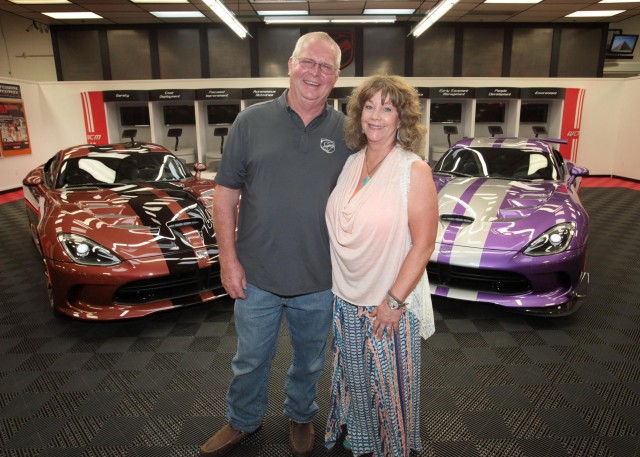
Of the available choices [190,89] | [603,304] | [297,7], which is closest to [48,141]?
[190,89]

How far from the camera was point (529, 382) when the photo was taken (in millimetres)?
2180

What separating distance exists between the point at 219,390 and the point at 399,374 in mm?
1077

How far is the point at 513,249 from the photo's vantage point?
2688 mm

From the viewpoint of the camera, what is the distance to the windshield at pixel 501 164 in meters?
3.72

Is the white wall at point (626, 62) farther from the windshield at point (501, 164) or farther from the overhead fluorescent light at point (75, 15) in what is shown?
the overhead fluorescent light at point (75, 15)

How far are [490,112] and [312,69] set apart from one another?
10.6 m

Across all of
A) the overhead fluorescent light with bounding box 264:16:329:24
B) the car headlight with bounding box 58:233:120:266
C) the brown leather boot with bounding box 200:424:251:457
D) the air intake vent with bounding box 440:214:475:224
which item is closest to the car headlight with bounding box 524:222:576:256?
the air intake vent with bounding box 440:214:475:224

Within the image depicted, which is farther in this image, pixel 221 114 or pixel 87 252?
pixel 221 114

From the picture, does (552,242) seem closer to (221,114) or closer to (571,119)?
(571,119)

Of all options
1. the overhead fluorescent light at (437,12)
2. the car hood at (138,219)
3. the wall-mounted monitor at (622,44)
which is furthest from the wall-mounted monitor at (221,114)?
the wall-mounted monitor at (622,44)

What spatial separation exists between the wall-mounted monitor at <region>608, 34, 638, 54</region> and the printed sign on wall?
15404 millimetres

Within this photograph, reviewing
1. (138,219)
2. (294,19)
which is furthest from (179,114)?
(138,219)

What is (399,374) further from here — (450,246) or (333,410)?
(450,246)

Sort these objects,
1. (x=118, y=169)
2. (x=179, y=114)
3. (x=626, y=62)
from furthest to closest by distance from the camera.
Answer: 1. (x=626, y=62)
2. (x=179, y=114)
3. (x=118, y=169)
